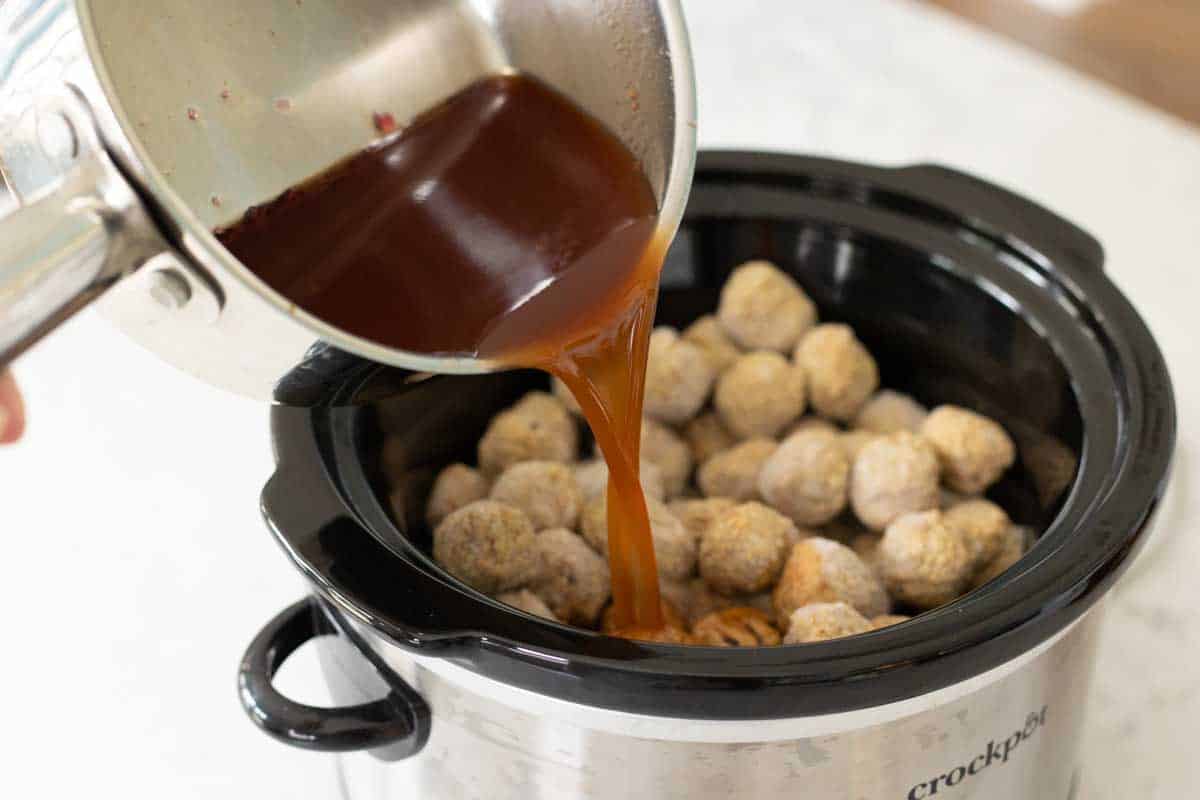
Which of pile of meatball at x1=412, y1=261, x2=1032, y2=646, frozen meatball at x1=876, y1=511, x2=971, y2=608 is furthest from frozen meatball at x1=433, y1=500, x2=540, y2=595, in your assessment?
frozen meatball at x1=876, y1=511, x2=971, y2=608

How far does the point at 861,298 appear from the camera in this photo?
3.62 ft

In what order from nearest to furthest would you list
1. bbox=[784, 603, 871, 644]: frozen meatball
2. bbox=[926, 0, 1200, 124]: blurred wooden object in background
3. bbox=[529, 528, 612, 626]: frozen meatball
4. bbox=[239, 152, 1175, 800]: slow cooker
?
bbox=[239, 152, 1175, 800]: slow cooker, bbox=[784, 603, 871, 644]: frozen meatball, bbox=[529, 528, 612, 626]: frozen meatball, bbox=[926, 0, 1200, 124]: blurred wooden object in background

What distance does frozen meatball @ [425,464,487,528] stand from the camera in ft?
3.26

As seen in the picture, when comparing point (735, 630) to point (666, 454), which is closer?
point (735, 630)

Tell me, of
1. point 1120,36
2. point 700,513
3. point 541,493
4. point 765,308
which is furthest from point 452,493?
point 1120,36

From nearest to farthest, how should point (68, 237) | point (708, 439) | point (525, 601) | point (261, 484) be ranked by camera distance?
point (68, 237) → point (525, 601) → point (708, 439) → point (261, 484)

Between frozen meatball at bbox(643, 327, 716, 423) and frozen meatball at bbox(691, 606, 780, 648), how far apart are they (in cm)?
22

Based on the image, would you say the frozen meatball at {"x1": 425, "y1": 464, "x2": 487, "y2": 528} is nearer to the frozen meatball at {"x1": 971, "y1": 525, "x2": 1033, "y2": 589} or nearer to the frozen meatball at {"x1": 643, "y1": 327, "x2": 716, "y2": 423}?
the frozen meatball at {"x1": 643, "y1": 327, "x2": 716, "y2": 423}

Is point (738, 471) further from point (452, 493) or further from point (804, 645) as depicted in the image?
point (804, 645)

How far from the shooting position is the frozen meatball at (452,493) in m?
0.99

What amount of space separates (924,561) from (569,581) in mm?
235

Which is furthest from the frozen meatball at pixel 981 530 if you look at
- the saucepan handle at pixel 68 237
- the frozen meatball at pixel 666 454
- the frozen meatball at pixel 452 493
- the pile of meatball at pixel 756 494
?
the saucepan handle at pixel 68 237

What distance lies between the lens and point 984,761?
0.80 meters

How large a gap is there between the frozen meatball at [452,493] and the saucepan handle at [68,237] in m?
0.42
